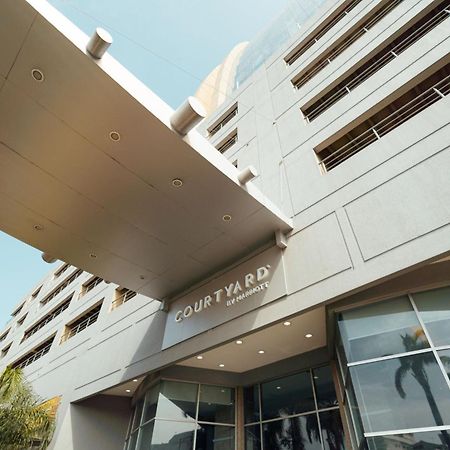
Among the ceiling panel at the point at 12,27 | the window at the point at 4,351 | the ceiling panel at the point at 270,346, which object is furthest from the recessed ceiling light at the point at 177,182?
the window at the point at 4,351

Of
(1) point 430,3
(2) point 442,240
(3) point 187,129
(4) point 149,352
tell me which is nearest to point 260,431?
(4) point 149,352

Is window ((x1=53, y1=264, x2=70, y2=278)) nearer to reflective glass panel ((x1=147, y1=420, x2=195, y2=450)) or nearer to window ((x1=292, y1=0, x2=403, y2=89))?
reflective glass panel ((x1=147, y1=420, x2=195, y2=450))

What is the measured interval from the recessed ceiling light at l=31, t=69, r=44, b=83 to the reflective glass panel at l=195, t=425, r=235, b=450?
9.70m

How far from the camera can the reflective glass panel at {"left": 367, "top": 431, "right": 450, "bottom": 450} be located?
14.5 ft

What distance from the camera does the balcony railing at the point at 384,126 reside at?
8.07 m

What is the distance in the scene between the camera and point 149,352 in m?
10.2

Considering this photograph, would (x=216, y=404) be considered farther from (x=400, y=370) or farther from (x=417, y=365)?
(x=417, y=365)

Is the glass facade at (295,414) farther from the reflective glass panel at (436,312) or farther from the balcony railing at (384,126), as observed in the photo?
the balcony railing at (384,126)

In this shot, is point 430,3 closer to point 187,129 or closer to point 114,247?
point 187,129

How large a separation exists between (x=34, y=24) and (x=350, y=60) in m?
9.35

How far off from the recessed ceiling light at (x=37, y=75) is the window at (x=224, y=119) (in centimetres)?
1153

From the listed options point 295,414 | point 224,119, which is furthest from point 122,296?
point 224,119

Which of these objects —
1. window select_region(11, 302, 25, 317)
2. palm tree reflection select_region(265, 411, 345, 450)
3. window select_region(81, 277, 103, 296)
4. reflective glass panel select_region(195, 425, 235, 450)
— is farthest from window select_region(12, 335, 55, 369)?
palm tree reflection select_region(265, 411, 345, 450)

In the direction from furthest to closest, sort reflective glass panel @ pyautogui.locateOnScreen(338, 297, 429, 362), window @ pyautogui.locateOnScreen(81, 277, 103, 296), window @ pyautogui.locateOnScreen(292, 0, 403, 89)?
window @ pyautogui.locateOnScreen(81, 277, 103, 296)
window @ pyautogui.locateOnScreen(292, 0, 403, 89)
reflective glass panel @ pyautogui.locateOnScreen(338, 297, 429, 362)
